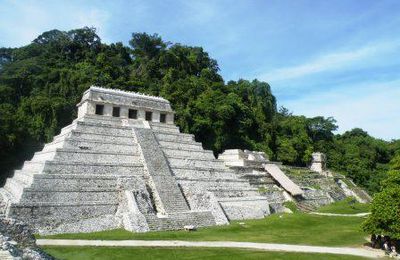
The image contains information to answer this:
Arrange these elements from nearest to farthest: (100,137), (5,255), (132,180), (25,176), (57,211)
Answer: (5,255)
(57,211)
(132,180)
(25,176)
(100,137)

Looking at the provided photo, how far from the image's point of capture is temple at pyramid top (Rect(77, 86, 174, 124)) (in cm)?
3403

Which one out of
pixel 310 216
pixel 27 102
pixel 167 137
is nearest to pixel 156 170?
pixel 167 137

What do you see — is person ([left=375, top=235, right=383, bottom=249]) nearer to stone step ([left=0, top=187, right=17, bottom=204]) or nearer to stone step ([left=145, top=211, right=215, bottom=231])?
stone step ([left=145, top=211, right=215, bottom=231])

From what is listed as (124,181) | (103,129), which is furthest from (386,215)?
(103,129)

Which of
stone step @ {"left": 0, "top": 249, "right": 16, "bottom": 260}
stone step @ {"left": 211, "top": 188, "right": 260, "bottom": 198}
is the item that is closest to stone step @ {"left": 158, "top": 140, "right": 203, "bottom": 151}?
stone step @ {"left": 211, "top": 188, "right": 260, "bottom": 198}

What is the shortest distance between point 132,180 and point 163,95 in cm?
2422

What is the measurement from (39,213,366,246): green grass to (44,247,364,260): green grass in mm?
2662

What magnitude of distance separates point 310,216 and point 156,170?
42.3ft

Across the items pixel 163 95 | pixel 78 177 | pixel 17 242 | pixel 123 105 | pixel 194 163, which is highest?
pixel 163 95

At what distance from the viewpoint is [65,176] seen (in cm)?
2453

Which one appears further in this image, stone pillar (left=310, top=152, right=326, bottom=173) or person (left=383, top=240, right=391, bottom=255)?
stone pillar (left=310, top=152, right=326, bottom=173)

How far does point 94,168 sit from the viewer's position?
26766 millimetres

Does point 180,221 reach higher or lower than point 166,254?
higher

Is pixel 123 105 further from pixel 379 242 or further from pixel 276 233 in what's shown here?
pixel 379 242
